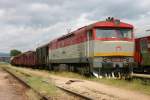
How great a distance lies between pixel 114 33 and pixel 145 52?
3637 millimetres

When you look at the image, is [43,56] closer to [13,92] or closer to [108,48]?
[108,48]

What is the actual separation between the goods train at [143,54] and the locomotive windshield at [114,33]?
6.99 ft

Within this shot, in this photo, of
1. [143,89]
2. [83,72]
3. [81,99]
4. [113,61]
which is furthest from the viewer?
[83,72]

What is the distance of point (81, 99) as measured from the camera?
1327cm

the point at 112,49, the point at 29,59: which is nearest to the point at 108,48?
the point at 112,49

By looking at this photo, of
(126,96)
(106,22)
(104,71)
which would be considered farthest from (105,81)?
(126,96)

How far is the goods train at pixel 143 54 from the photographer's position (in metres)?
25.4

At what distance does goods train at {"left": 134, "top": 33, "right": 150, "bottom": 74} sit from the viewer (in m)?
25.4

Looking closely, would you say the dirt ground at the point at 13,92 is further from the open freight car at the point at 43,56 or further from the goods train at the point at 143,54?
the open freight car at the point at 43,56

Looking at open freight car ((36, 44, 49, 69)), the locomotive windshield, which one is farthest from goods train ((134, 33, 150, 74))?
open freight car ((36, 44, 49, 69))

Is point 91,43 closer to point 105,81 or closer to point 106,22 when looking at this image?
point 106,22

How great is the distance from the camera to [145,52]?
2584 centimetres

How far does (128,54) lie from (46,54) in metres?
20.3

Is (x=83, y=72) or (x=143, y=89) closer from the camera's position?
(x=143, y=89)
